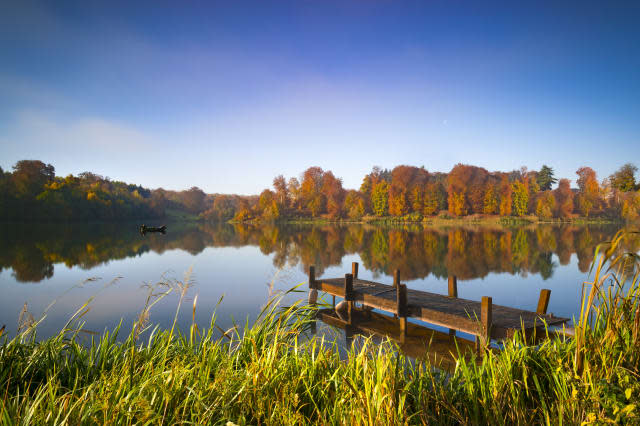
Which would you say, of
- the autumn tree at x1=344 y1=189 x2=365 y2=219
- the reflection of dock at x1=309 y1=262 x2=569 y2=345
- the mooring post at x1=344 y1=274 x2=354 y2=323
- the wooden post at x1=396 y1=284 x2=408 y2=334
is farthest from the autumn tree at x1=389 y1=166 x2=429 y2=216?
the wooden post at x1=396 y1=284 x2=408 y2=334

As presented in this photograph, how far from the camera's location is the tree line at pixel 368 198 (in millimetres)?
80062

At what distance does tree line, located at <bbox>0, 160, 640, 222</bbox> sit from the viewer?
80.1 metres

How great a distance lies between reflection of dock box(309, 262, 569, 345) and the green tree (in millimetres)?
109425

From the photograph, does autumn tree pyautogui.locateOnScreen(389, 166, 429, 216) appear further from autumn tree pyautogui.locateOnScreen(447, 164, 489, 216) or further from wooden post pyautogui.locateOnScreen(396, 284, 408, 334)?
wooden post pyautogui.locateOnScreen(396, 284, 408, 334)

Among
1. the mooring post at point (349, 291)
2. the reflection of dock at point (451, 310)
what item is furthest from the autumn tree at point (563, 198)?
the mooring post at point (349, 291)

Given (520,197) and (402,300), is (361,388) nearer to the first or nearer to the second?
(402,300)

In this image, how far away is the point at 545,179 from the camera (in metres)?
104

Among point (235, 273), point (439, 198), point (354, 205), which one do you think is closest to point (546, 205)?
point (439, 198)

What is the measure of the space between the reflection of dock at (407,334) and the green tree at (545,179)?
110m

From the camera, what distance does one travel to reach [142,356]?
499 centimetres

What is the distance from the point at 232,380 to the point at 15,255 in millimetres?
38721

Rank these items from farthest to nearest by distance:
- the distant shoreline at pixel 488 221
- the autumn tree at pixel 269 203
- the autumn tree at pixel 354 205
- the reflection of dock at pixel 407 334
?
the autumn tree at pixel 269 203
the autumn tree at pixel 354 205
the distant shoreline at pixel 488 221
the reflection of dock at pixel 407 334

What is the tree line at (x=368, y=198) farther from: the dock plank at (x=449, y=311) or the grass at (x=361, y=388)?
the grass at (x=361, y=388)

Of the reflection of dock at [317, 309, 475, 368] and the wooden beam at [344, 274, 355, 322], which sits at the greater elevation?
the wooden beam at [344, 274, 355, 322]
